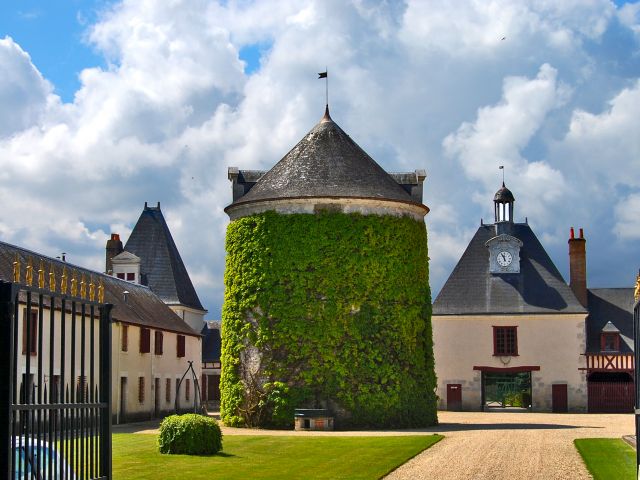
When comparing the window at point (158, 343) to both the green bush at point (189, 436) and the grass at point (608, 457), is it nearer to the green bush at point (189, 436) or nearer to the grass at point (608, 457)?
the green bush at point (189, 436)

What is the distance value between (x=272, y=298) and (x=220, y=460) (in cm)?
1172

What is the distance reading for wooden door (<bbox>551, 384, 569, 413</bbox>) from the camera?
44.8 m

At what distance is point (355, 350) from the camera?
100 ft

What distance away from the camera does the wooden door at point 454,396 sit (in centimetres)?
4547

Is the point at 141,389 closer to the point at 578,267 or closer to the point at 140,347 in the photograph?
the point at 140,347

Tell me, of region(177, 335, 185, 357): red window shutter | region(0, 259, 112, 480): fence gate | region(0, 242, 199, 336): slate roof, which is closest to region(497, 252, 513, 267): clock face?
region(0, 242, 199, 336): slate roof

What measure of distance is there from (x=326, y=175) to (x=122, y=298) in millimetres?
11121

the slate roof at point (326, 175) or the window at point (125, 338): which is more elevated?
the slate roof at point (326, 175)

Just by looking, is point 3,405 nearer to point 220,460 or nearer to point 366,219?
point 220,460

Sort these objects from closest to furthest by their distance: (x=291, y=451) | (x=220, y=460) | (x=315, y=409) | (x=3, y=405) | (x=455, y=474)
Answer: (x=3, y=405) → (x=455, y=474) → (x=220, y=460) → (x=291, y=451) → (x=315, y=409)

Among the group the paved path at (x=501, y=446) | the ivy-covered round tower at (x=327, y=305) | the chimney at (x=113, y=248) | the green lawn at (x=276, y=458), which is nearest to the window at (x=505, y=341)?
the paved path at (x=501, y=446)

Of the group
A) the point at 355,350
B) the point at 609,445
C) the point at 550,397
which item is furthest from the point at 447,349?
the point at 609,445

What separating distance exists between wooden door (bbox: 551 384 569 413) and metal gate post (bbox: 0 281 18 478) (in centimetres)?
3983

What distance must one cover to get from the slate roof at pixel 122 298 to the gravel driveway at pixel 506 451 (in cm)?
1197
